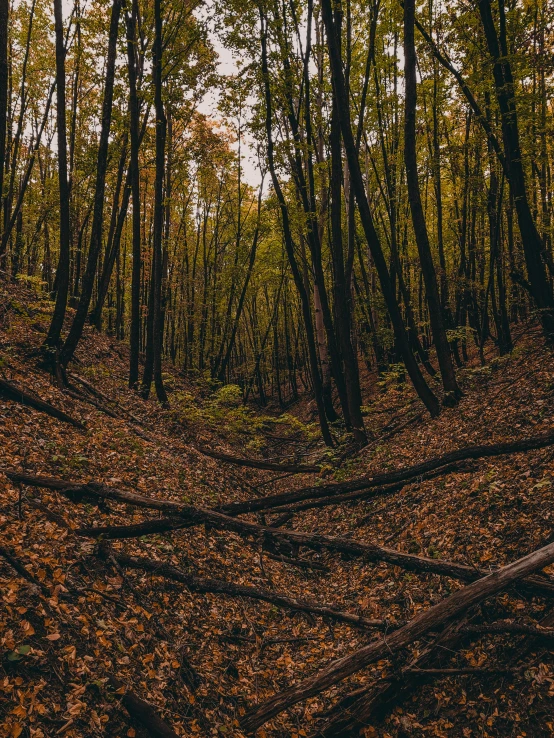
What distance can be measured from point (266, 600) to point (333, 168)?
31.7 feet

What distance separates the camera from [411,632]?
4.07 metres

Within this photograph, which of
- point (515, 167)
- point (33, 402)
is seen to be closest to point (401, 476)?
point (33, 402)

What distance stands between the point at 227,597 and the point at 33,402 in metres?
4.84

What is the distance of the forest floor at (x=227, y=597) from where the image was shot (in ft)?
11.3

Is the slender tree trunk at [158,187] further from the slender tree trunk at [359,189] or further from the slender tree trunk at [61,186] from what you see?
the slender tree trunk at [359,189]

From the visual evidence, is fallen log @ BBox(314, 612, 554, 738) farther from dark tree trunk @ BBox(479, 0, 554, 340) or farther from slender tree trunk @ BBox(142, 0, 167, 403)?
slender tree trunk @ BBox(142, 0, 167, 403)

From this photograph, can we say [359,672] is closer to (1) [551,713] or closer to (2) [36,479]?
(1) [551,713]

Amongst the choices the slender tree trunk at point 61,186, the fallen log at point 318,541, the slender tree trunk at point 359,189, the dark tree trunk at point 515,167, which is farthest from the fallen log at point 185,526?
the dark tree trunk at point 515,167

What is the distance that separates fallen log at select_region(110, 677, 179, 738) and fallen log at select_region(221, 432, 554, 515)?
324 centimetres

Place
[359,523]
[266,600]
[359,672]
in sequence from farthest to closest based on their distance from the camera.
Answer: [359,523]
[266,600]
[359,672]

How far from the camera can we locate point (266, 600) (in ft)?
16.6

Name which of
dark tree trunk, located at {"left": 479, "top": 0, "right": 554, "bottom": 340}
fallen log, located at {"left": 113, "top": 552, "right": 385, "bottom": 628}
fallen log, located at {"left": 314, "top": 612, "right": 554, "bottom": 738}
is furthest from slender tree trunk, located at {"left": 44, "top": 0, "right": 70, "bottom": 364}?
fallen log, located at {"left": 314, "top": 612, "right": 554, "bottom": 738}

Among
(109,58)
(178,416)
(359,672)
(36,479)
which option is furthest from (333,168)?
(359,672)

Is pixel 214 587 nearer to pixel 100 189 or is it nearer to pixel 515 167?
pixel 100 189
